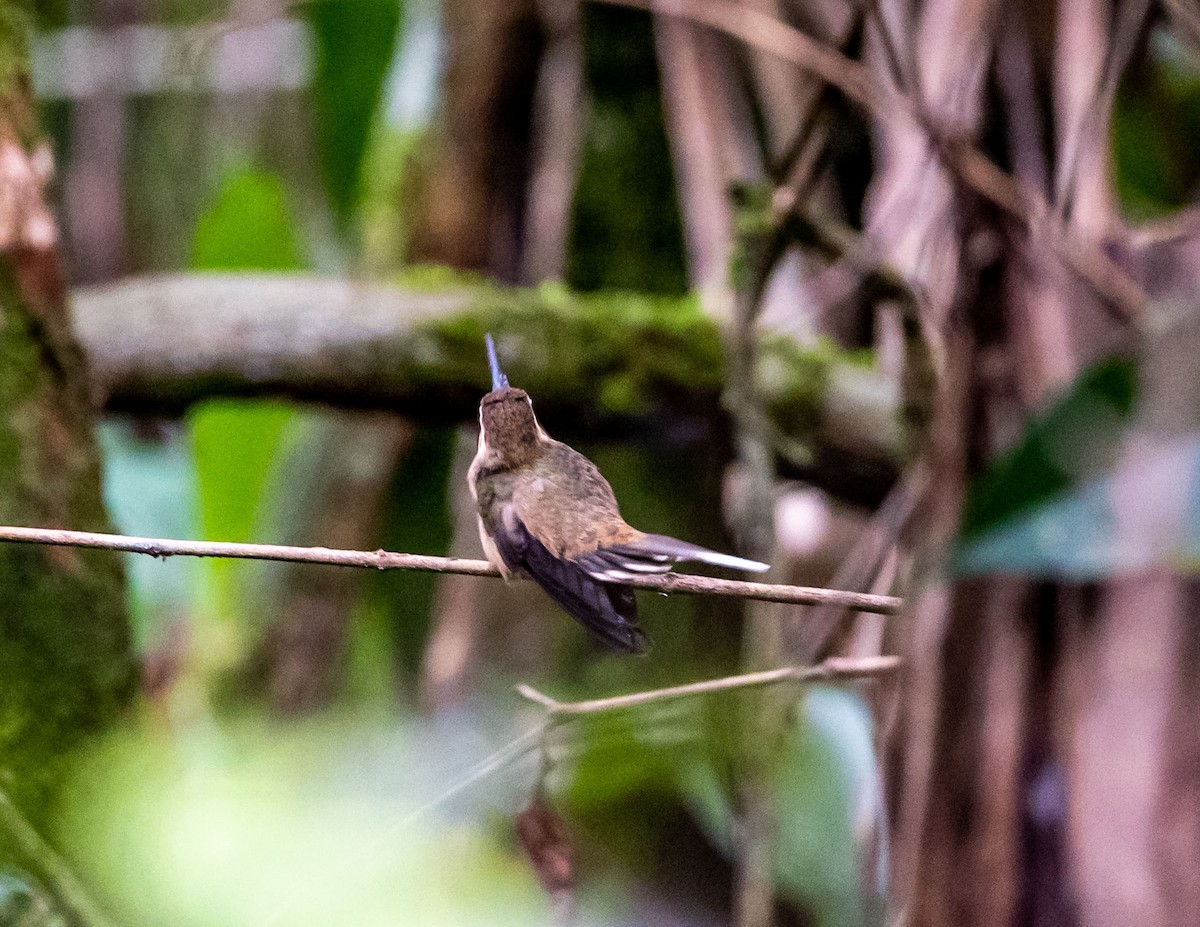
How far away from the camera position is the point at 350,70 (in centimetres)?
198

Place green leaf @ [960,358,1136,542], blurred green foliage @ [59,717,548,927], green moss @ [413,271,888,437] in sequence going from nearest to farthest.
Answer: green leaf @ [960,358,1136,542] → blurred green foliage @ [59,717,548,927] → green moss @ [413,271,888,437]

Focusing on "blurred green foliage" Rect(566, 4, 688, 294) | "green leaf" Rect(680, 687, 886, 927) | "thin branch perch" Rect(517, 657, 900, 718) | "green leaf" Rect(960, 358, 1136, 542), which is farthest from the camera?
"blurred green foliage" Rect(566, 4, 688, 294)

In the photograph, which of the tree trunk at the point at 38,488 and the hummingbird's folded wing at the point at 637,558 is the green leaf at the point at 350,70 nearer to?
the tree trunk at the point at 38,488

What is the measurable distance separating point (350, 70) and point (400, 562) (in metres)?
1.69

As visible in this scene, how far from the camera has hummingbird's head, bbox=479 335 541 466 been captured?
55cm

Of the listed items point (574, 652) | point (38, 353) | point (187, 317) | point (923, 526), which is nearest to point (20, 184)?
point (38, 353)

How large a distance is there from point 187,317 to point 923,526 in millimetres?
936

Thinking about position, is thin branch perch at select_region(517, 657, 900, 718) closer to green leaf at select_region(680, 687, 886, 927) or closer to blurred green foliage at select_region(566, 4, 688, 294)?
green leaf at select_region(680, 687, 886, 927)

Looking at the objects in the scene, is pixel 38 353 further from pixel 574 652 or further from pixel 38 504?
pixel 574 652

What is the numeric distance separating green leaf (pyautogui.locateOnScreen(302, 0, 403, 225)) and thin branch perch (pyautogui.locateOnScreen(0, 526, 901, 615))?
1584mm

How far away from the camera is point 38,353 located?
0.93m

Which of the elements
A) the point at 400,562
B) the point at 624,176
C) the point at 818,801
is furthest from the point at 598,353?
the point at 400,562

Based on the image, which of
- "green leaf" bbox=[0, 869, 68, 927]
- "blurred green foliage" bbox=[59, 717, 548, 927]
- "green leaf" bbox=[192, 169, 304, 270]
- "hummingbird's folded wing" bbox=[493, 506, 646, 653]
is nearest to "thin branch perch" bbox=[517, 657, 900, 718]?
"hummingbird's folded wing" bbox=[493, 506, 646, 653]

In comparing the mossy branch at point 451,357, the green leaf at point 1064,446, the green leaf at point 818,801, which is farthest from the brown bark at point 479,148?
the green leaf at point 1064,446
